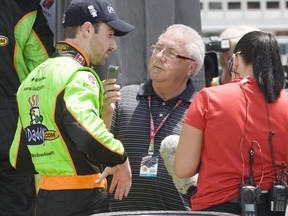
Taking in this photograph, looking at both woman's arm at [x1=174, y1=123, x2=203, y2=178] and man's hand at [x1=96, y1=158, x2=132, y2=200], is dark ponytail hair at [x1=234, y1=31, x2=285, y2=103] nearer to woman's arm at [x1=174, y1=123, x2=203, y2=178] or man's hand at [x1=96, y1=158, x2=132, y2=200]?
woman's arm at [x1=174, y1=123, x2=203, y2=178]

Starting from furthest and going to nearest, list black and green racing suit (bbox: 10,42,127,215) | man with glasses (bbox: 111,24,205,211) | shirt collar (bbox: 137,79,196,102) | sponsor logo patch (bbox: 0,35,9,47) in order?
sponsor logo patch (bbox: 0,35,9,47), shirt collar (bbox: 137,79,196,102), man with glasses (bbox: 111,24,205,211), black and green racing suit (bbox: 10,42,127,215)

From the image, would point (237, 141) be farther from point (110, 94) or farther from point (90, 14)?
point (90, 14)

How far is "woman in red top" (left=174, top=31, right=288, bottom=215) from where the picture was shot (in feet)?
13.6

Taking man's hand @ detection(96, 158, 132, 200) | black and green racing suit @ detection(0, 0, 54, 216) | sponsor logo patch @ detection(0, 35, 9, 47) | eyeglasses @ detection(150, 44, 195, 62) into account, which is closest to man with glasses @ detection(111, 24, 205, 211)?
eyeglasses @ detection(150, 44, 195, 62)

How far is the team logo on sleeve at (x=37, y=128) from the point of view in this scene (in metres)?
4.14

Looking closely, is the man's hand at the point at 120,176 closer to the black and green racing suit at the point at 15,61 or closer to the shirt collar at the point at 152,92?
the shirt collar at the point at 152,92

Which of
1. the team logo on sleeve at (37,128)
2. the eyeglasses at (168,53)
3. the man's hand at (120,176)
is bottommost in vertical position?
the man's hand at (120,176)

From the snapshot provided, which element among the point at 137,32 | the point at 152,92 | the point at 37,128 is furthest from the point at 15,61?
the point at 37,128

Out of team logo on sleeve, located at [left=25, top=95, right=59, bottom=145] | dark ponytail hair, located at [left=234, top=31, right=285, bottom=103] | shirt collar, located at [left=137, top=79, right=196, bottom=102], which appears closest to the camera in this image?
team logo on sleeve, located at [left=25, top=95, right=59, bottom=145]

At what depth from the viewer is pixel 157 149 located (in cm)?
493

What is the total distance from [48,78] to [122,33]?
21.4 inches

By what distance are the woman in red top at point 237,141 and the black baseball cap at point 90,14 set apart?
22.9 inches

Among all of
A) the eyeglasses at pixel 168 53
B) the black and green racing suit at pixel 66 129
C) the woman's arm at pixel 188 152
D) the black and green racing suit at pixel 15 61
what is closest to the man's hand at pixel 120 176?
the black and green racing suit at pixel 66 129

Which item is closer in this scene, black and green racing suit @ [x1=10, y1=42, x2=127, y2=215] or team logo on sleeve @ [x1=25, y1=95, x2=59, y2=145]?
black and green racing suit @ [x1=10, y1=42, x2=127, y2=215]
